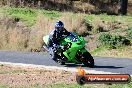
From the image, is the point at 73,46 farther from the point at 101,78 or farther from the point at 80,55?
the point at 101,78

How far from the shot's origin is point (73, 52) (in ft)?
48.8

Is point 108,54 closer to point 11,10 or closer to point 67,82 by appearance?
point 67,82

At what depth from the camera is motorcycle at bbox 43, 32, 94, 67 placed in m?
14.7

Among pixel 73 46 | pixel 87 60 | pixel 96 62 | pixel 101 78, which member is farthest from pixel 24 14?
pixel 101 78

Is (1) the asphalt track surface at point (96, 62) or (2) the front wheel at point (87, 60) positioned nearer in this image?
(1) the asphalt track surface at point (96, 62)

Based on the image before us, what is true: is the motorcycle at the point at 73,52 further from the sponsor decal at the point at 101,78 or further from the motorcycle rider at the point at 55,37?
the sponsor decal at the point at 101,78

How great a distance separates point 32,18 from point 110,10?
49.5ft

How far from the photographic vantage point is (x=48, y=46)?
15727mm

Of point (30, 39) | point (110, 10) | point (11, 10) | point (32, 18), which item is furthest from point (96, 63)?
point (110, 10)

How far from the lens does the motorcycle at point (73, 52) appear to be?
48.2ft

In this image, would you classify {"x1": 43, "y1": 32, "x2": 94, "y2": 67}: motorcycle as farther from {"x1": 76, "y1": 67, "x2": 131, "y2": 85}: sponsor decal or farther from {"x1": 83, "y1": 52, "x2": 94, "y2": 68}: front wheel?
{"x1": 76, "y1": 67, "x2": 131, "y2": 85}: sponsor decal

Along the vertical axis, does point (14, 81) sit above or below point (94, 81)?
below

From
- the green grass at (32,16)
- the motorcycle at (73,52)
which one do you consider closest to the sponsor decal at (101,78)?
the motorcycle at (73,52)

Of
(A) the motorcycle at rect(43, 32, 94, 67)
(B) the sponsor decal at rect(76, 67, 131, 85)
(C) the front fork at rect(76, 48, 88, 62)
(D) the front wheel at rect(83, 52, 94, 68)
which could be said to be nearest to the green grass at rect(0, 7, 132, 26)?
(A) the motorcycle at rect(43, 32, 94, 67)
